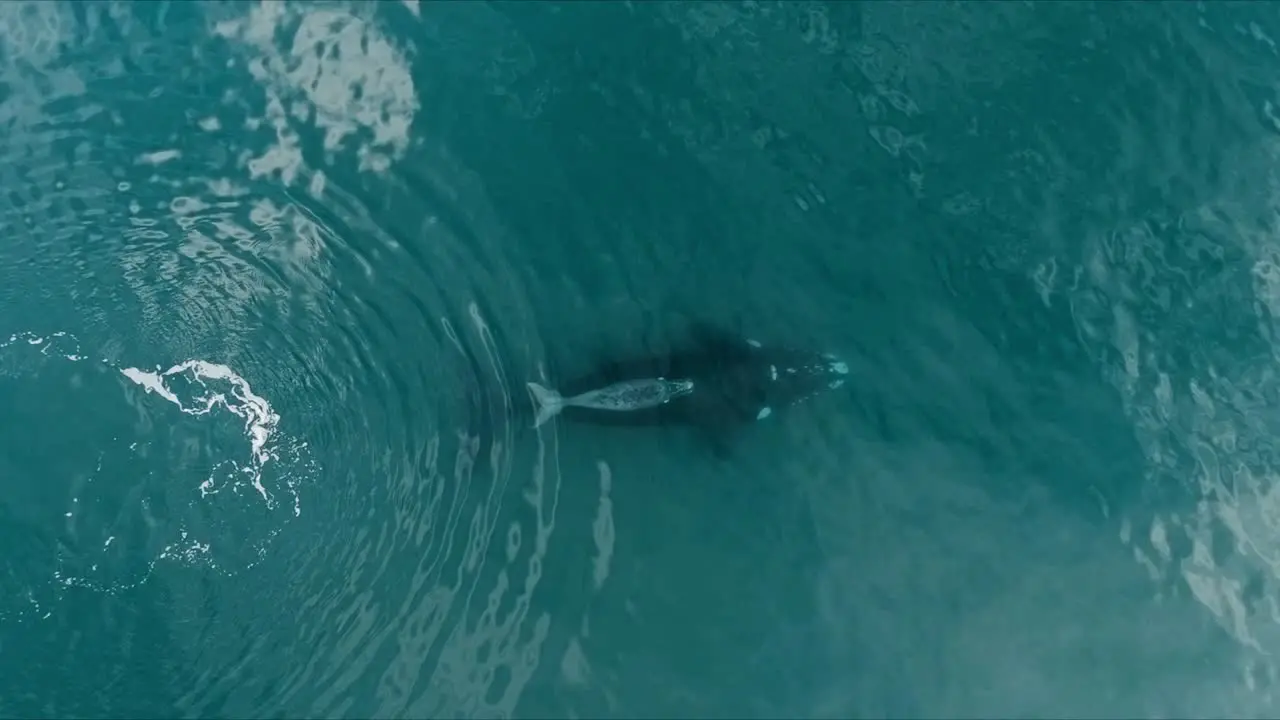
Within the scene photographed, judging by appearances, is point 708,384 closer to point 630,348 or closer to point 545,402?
point 630,348

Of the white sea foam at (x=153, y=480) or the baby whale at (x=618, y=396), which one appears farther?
the baby whale at (x=618, y=396)

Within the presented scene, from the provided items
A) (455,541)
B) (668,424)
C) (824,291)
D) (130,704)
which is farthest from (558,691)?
(824,291)

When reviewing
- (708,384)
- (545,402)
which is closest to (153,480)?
(545,402)

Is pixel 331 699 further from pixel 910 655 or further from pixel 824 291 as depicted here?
pixel 824 291

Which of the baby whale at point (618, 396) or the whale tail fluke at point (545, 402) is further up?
the whale tail fluke at point (545, 402)

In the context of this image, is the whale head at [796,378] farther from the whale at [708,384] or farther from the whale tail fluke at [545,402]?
the whale tail fluke at [545,402]

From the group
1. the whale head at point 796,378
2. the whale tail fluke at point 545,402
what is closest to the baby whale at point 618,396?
the whale tail fluke at point 545,402

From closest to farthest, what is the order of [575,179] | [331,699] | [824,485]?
1. [331,699]
2. [824,485]
3. [575,179]
